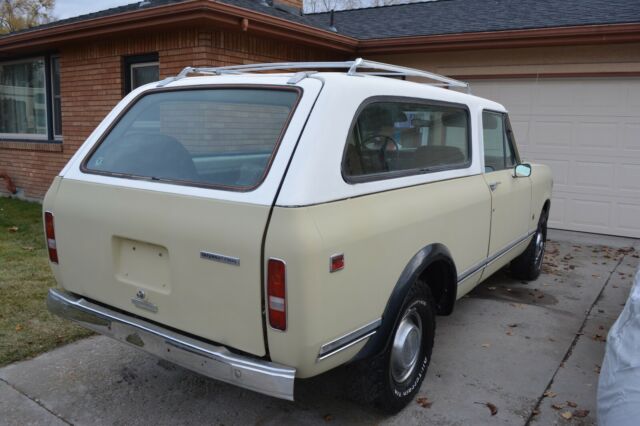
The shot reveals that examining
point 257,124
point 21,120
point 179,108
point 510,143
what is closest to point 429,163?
point 257,124

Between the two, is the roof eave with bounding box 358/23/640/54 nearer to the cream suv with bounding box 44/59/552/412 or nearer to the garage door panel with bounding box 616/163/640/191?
the garage door panel with bounding box 616/163/640/191

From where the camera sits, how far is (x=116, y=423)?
3131 mm

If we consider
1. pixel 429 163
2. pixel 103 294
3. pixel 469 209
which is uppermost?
pixel 429 163

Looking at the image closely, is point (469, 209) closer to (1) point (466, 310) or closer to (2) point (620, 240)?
(1) point (466, 310)

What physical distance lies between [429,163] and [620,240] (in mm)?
5982

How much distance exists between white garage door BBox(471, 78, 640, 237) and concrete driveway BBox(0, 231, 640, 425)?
13.0 ft

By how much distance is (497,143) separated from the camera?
190 inches

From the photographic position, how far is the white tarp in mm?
2496

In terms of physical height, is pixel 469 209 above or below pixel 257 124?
below

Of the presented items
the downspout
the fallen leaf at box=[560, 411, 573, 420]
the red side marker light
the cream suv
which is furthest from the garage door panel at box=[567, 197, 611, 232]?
the downspout

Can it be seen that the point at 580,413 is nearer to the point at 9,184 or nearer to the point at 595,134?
the point at 595,134

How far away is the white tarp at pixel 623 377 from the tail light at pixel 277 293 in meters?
1.55

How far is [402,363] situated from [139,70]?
6.68 m

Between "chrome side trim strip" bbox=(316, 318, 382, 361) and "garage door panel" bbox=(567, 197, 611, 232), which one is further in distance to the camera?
"garage door panel" bbox=(567, 197, 611, 232)
